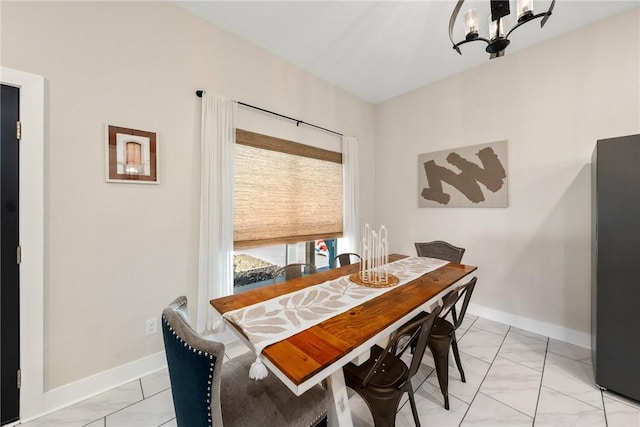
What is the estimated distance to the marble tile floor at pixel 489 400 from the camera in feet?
5.06

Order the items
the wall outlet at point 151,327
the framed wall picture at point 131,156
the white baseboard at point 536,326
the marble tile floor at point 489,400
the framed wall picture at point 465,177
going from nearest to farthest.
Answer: the marble tile floor at point 489,400 → the framed wall picture at point 131,156 → the wall outlet at point 151,327 → the white baseboard at point 536,326 → the framed wall picture at point 465,177

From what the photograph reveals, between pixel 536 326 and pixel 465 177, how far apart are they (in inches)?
70.4

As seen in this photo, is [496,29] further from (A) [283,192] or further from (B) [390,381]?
(A) [283,192]

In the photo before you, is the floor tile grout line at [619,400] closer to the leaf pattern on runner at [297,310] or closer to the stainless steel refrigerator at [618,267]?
the stainless steel refrigerator at [618,267]

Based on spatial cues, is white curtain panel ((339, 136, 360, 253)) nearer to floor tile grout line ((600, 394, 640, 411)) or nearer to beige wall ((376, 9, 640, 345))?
beige wall ((376, 9, 640, 345))

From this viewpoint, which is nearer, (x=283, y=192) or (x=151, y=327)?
(x=151, y=327)

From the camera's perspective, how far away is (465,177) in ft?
10.1

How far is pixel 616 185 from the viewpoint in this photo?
67.9 inches

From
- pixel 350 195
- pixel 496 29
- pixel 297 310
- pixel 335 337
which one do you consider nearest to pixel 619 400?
pixel 335 337

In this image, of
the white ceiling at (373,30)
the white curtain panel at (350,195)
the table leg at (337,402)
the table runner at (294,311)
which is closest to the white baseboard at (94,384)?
the table runner at (294,311)

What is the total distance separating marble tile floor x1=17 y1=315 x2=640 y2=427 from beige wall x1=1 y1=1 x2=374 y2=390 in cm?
29

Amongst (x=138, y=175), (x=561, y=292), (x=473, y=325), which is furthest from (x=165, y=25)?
(x=561, y=292)

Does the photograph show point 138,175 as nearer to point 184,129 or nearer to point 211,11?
point 184,129

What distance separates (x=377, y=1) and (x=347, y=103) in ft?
5.33
